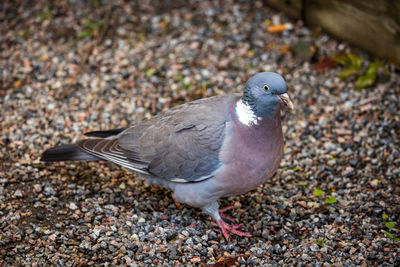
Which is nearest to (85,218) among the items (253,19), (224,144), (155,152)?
(155,152)

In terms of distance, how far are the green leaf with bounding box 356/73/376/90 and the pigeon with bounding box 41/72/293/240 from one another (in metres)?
1.87

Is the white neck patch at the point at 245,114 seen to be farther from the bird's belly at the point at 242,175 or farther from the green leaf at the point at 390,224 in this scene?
the green leaf at the point at 390,224

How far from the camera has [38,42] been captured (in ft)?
19.1

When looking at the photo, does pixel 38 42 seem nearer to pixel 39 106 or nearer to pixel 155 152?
pixel 39 106

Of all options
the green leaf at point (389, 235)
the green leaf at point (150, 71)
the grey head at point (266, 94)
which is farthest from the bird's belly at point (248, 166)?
the green leaf at point (150, 71)

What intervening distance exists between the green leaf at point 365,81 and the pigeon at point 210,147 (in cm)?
187

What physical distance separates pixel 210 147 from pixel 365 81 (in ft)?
7.67

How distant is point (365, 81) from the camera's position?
507cm

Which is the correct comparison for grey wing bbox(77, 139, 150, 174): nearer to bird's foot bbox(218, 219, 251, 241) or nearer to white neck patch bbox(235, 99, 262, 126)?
bird's foot bbox(218, 219, 251, 241)

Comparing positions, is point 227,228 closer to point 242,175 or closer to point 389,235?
point 242,175

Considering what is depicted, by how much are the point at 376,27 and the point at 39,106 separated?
3.69 m

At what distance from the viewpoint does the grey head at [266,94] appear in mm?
3363

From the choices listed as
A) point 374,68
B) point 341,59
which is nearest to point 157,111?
point 341,59

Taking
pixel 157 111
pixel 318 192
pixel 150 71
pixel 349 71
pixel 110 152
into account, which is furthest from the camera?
pixel 150 71
